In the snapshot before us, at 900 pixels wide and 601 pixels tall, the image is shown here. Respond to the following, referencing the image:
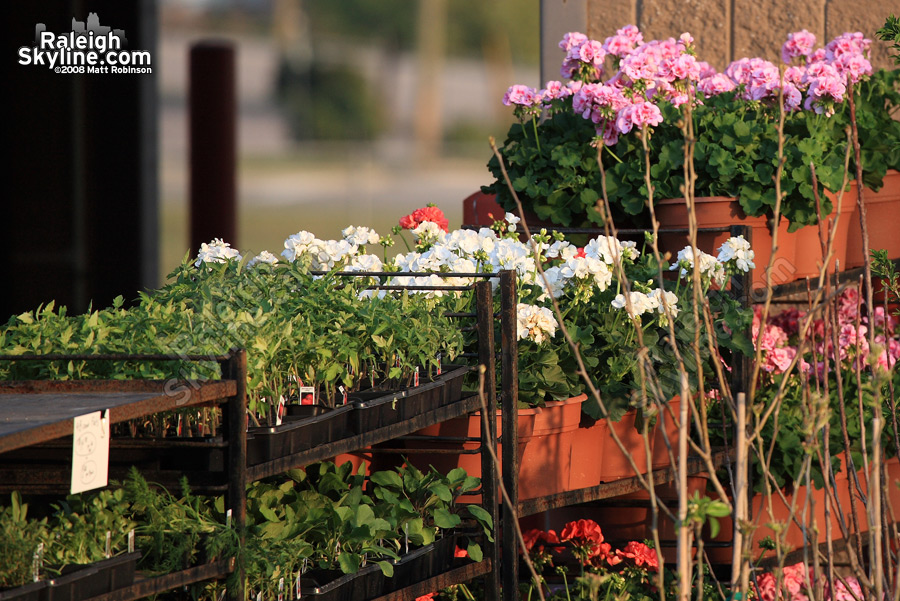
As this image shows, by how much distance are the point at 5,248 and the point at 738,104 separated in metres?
4.26

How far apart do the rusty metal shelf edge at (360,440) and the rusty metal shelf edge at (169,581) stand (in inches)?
5.7

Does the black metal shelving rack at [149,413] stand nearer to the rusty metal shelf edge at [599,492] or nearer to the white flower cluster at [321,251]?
the rusty metal shelf edge at [599,492]

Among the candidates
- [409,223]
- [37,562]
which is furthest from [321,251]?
[37,562]

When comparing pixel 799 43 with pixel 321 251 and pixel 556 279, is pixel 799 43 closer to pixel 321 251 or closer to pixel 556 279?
pixel 556 279

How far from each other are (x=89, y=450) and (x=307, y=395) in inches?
28.7

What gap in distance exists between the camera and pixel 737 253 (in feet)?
10.1

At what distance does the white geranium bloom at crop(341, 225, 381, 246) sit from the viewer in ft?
9.98

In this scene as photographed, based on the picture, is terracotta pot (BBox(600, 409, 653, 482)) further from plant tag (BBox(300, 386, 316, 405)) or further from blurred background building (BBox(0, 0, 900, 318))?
blurred background building (BBox(0, 0, 900, 318))

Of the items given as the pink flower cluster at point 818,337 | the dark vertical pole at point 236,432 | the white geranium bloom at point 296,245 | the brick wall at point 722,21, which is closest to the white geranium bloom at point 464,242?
the white geranium bloom at point 296,245

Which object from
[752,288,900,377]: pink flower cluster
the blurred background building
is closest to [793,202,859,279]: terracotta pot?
[752,288,900,377]: pink flower cluster

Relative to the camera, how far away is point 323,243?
297cm

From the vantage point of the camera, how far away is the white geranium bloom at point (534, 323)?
2746 millimetres

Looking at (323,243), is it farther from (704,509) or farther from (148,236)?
(148,236)

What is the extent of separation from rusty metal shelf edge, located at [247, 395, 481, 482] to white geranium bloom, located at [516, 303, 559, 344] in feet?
0.85
